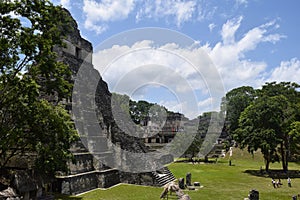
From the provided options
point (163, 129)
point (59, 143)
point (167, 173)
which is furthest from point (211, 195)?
point (163, 129)

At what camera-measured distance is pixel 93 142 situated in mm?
16109

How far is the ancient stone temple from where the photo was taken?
47.0ft

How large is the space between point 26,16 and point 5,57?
173 cm

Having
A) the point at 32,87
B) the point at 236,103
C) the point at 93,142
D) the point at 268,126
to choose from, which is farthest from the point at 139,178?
the point at 236,103

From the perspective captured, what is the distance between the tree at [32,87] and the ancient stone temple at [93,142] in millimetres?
3252

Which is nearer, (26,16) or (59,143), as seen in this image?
(26,16)

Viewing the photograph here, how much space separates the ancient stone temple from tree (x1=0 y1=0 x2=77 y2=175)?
3.25 metres

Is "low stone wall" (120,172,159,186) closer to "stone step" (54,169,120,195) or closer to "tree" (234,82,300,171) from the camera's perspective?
"stone step" (54,169,120,195)

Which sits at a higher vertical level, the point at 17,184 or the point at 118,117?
the point at 118,117

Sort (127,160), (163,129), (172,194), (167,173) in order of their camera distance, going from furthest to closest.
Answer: (163,129)
(167,173)
(127,160)
(172,194)

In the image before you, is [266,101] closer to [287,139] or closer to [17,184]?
[287,139]

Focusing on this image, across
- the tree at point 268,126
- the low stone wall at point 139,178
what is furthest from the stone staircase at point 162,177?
the tree at point 268,126

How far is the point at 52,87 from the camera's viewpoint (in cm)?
1087

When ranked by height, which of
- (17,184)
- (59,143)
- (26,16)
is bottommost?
(17,184)
